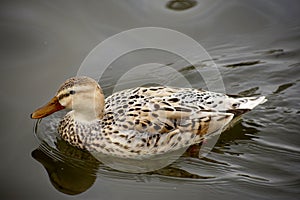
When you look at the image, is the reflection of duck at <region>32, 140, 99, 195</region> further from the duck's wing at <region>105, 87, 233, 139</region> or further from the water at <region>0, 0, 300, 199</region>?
the duck's wing at <region>105, 87, 233, 139</region>

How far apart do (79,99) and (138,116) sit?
75 cm

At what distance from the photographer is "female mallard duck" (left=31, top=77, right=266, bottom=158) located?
612 centimetres

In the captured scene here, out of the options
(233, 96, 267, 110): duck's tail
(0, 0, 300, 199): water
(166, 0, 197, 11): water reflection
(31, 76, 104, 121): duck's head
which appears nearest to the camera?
(0, 0, 300, 199): water

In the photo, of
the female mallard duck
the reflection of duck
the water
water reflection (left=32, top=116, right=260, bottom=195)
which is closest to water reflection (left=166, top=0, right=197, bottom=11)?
the water

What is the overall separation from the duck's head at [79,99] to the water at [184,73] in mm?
489

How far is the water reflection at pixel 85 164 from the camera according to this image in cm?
588

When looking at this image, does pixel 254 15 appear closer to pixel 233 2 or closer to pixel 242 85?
pixel 233 2

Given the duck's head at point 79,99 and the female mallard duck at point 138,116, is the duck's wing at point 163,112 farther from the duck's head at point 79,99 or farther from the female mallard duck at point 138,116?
the duck's head at point 79,99

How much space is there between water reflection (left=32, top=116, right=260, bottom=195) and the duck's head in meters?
0.48

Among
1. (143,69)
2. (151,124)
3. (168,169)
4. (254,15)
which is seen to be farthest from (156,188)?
(254,15)

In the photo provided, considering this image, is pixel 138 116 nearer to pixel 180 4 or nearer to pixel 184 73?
pixel 184 73

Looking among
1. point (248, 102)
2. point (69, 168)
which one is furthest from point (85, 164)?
point (248, 102)

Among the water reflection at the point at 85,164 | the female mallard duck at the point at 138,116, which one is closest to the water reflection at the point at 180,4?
the female mallard duck at the point at 138,116

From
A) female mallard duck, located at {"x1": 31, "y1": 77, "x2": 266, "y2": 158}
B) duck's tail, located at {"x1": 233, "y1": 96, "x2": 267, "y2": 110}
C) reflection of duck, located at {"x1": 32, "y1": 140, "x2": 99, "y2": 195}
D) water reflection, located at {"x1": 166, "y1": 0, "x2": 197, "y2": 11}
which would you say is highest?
water reflection, located at {"x1": 166, "y1": 0, "x2": 197, "y2": 11}
